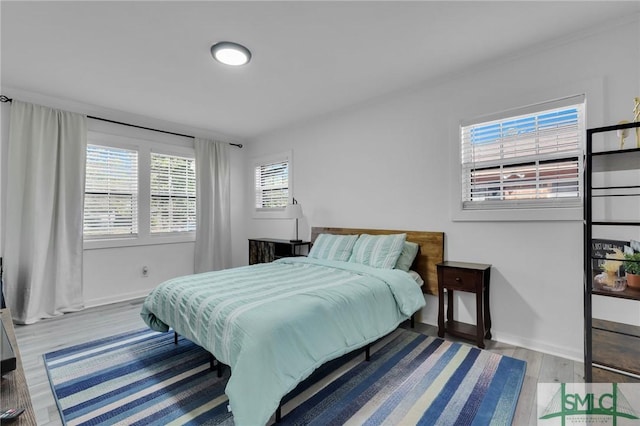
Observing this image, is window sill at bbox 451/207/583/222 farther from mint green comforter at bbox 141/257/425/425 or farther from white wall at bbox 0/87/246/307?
white wall at bbox 0/87/246/307

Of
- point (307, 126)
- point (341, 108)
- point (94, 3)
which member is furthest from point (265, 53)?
point (307, 126)

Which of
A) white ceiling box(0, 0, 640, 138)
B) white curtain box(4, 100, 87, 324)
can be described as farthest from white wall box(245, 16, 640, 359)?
white curtain box(4, 100, 87, 324)

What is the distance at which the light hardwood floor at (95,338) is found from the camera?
6.00ft

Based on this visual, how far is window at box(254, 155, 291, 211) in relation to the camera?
4.88 meters

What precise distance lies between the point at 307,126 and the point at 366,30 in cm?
225

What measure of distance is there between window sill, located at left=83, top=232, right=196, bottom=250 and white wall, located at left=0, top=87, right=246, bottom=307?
0.04m

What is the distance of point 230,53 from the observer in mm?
2564

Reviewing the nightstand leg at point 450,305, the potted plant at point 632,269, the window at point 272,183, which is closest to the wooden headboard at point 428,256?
the nightstand leg at point 450,305

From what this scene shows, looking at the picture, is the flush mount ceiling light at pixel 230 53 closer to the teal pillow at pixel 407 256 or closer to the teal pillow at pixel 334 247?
the teal pillow at pixel 334 247

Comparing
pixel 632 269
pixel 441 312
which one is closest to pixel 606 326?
pixel 632 269

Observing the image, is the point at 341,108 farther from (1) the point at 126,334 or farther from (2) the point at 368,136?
(1) the point at 126,334

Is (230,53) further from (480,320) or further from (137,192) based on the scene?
(480,320)

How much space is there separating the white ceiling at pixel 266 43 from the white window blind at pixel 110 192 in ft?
2.57

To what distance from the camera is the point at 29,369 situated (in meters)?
2.29
